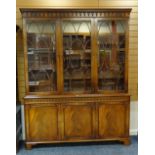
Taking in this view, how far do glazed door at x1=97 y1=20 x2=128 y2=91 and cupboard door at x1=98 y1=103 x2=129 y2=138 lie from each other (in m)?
0.33

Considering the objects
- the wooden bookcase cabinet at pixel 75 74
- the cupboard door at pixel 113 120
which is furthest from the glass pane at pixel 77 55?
the cupboard door at pixel 113 120

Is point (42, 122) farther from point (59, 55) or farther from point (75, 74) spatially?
point (59, 55)

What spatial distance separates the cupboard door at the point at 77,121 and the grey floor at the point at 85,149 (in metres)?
0.20

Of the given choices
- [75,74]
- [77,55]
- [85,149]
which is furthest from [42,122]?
[77,55]

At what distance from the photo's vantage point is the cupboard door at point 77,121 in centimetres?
380

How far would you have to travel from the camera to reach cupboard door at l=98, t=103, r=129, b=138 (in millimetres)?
3854

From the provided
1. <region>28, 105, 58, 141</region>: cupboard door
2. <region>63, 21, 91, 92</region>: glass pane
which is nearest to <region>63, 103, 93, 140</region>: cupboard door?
<region>28, 105, 58, 141</region>: cupboard door

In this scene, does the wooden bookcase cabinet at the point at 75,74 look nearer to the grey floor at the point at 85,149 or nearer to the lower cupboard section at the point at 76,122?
the lower cupboard section at the point at 76,122

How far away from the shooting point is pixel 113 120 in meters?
3.88

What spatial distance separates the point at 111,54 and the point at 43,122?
5.42ft

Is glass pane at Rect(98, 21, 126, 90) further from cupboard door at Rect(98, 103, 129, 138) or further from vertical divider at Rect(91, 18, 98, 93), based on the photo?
cupboard door at Rect(98, 103, 129, 138)

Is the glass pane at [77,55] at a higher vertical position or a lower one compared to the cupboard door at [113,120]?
higher

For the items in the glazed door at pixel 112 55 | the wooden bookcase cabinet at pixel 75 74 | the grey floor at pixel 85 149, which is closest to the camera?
the grey floor at pixel 85 149
